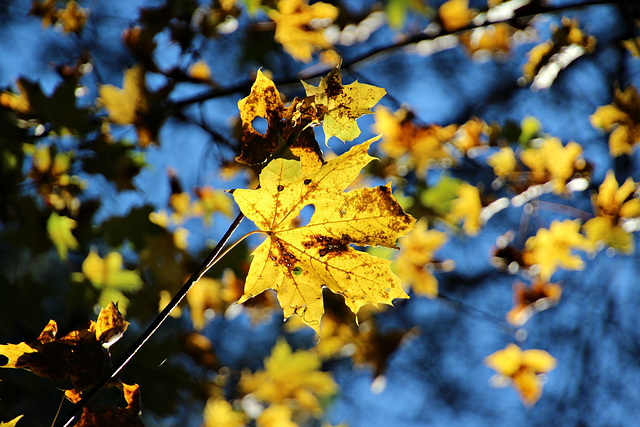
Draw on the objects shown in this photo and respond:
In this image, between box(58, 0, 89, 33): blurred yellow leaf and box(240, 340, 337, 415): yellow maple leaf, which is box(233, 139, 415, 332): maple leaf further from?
box(58, 0, 89, 33): blurred yellow leaf

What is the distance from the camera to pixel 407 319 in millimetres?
4141

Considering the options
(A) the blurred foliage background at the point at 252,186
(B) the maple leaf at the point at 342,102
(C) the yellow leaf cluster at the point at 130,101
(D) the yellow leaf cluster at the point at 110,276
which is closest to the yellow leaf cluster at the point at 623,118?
(A) the blurred foliage background at the point at 252,186

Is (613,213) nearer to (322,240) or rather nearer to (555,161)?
(555,161)

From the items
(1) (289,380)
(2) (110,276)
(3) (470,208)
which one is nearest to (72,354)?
(2) (110,276)

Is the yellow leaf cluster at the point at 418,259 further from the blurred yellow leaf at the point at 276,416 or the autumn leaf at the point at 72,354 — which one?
the autumn leaf at the point at 72,354

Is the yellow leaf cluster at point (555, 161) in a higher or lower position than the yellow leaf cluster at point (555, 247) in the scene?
higher

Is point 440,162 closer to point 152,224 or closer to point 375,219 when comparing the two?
point 152,224

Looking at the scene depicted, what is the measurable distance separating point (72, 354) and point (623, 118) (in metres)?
1.62

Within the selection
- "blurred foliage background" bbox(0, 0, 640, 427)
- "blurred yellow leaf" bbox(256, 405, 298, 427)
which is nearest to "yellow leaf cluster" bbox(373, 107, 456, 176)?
"blurred foliage background" bbox(0, 0, 640, 427)

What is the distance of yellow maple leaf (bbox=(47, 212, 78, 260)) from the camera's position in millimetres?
1118

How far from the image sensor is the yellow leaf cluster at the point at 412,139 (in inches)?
56.6

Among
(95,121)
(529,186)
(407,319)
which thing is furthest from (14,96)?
(407,319)

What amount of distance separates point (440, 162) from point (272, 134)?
3.68ft

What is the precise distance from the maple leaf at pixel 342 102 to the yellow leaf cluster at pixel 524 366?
4.77ft
